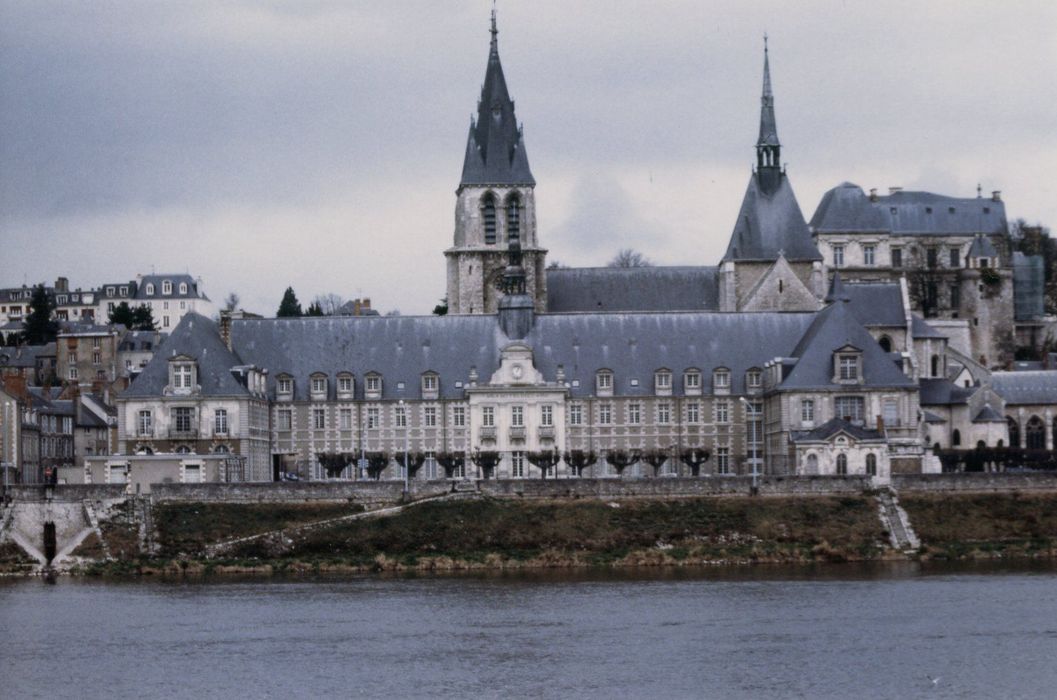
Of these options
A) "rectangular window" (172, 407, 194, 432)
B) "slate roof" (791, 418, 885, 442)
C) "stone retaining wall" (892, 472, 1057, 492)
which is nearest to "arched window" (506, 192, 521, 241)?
"rectangular window" (172, 407, 194, 432)

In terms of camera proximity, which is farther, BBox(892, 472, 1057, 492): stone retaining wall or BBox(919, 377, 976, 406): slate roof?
BBox(919, 377, 976, 406): slate roof

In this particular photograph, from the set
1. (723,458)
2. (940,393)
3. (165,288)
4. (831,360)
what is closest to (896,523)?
(831,360)

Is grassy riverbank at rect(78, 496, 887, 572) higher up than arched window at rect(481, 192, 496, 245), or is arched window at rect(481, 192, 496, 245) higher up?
arched window at rect(481, 192, 496, 245)

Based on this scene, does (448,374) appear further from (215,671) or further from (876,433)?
(215,671)

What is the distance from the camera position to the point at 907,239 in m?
138

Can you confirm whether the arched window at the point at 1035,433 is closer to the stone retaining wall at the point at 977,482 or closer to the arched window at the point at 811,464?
the arched window at the point at 811,464

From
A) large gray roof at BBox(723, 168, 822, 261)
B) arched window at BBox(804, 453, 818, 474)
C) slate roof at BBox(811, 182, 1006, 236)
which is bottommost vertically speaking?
arched window at BBox(804, 453, 818, 474)

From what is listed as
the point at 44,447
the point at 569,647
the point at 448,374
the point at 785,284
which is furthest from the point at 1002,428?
the point at 569,647

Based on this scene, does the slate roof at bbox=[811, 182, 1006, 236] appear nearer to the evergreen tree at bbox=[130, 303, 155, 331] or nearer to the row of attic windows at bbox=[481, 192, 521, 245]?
the row of attic windows at bbox=[481, 192, 521, 245]

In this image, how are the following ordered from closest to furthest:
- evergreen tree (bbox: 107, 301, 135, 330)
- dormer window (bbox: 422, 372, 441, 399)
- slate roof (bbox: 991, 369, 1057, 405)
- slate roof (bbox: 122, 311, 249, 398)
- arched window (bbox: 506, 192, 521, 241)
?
1. slate roof (bbox: 122, 311, 249, 398)
2. dormer window (bbox: 422, 372, 441, 399)
3. arched window (bbox: 506, 192, 521, 241)
4. slate roof (bbox: 991, 369, 1057, 405)
5. evergreen tree (bbox: 107, 301, 135, 330)

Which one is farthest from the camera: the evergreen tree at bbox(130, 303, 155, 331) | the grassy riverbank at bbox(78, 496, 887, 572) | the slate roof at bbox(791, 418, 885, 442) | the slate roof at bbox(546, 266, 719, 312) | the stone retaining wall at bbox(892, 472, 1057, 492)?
the evergreen tree at bbox(130, 303, 155, 331)

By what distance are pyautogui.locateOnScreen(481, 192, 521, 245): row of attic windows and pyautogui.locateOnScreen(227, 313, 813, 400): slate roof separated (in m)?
12.0

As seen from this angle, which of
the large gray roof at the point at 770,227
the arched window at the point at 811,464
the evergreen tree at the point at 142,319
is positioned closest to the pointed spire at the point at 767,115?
the large gray roof at the point at 770,227

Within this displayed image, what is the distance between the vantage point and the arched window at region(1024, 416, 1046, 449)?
118812 millimetres
